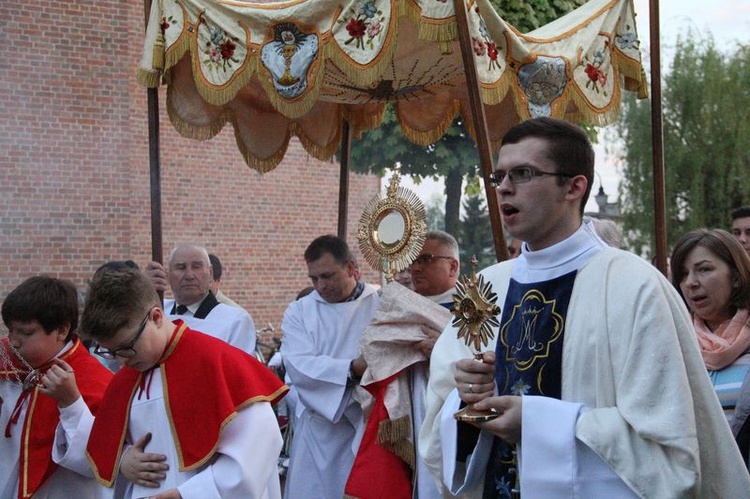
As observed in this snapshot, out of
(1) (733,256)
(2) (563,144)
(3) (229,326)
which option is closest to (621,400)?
(2) (563,144)

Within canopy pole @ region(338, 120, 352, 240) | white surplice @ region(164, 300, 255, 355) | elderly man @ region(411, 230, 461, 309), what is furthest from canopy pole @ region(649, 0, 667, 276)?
white surplice @ region(164, 300, 255, 355)

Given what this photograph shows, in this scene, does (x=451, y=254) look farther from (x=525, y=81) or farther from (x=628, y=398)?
→ (x=628, y=398)

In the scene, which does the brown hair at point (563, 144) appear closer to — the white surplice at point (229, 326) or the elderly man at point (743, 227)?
the elderly man at point (743, 227)

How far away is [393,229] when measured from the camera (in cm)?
512

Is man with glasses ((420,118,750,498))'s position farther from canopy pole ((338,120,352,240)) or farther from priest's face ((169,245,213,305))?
canopy pole ((338,120,352,240))

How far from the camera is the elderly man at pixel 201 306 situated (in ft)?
20.0

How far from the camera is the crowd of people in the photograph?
261 centimetres

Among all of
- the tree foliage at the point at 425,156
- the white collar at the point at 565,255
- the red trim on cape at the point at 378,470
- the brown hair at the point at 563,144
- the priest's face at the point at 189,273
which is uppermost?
the tree foliage at the point at 425,156

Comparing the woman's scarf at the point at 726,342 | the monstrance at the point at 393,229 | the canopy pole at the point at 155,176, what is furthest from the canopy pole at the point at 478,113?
the canopy pole at the point at 155,176

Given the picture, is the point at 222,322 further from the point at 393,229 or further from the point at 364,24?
the point at 364,24

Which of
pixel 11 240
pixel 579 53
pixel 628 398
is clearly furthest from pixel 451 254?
pixel 11 240

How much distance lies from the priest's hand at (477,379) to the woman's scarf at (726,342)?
1248mm

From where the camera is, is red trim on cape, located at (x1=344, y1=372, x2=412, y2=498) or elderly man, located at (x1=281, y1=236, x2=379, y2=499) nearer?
red trim on cape, located at (x1=344, y1=372, x2=412, y2=498)

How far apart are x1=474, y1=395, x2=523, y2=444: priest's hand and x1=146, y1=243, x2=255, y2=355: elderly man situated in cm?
355
